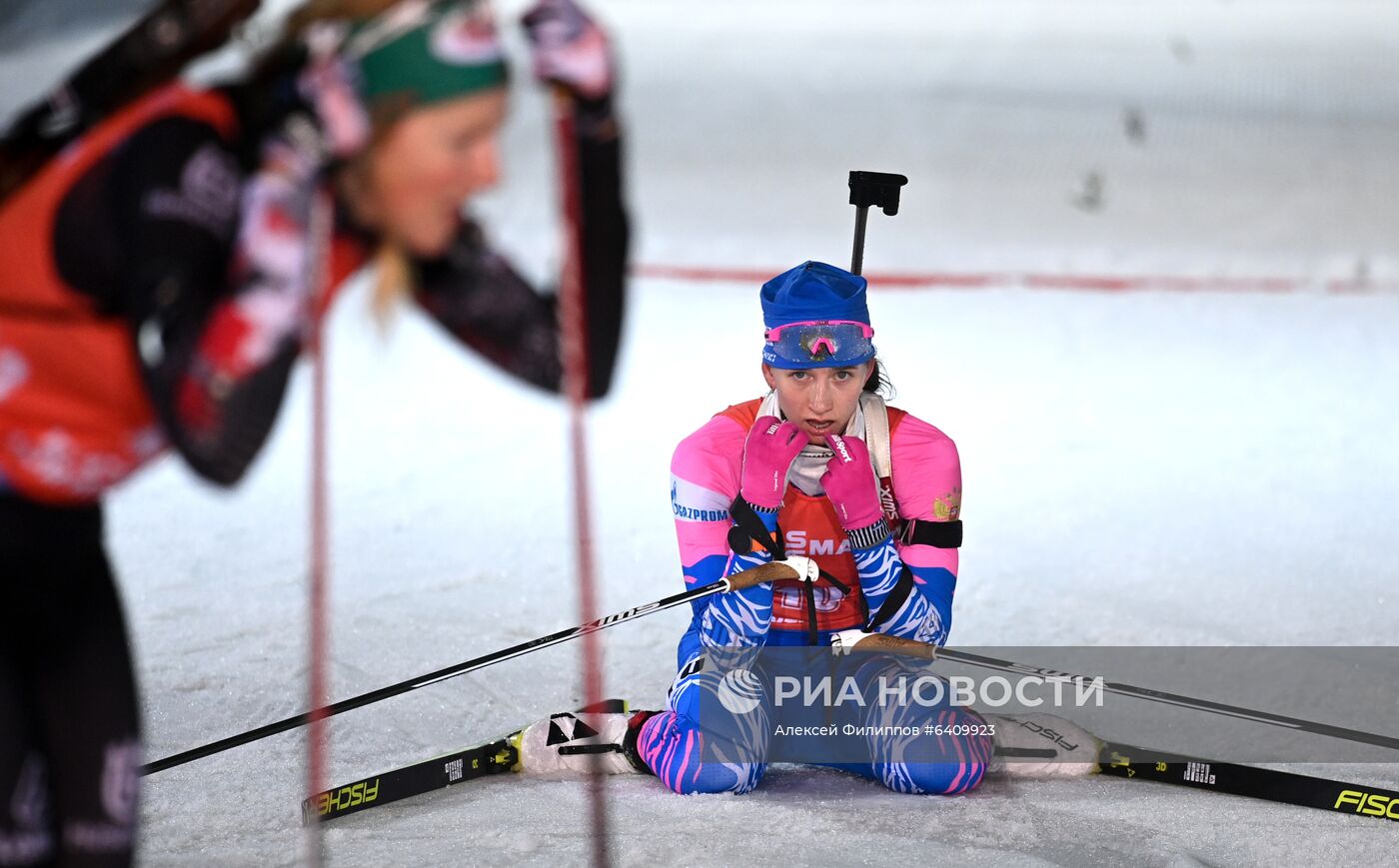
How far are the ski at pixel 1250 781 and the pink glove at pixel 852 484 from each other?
0.68 metres

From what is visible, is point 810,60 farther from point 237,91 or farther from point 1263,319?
point 237,91

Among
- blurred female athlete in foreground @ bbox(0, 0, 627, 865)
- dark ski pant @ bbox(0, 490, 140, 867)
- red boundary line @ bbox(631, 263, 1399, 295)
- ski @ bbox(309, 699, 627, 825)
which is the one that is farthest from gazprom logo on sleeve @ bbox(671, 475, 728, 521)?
red boundary line @ bbox(631, 263, 1399, 295)

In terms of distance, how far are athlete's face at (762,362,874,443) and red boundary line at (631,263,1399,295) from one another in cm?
425

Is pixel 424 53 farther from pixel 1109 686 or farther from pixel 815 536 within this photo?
pixel 1109 686

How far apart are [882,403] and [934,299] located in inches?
162

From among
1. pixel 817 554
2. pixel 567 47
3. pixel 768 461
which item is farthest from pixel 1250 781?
pixel 567 47

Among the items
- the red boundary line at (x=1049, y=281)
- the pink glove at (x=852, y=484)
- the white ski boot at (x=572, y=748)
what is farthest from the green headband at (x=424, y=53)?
the red boundary line at (x=1049, y=281)

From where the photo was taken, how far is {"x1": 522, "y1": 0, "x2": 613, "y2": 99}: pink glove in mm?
1538

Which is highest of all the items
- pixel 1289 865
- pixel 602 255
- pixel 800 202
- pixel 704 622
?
pixel 800 202

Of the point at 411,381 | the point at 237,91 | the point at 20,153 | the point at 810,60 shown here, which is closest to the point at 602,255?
the point at 237,91

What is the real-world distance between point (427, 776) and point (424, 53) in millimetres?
1721

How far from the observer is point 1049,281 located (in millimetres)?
7223

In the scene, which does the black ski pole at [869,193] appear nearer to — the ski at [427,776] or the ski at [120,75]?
the ski at [427,776]

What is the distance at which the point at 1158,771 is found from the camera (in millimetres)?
2998
